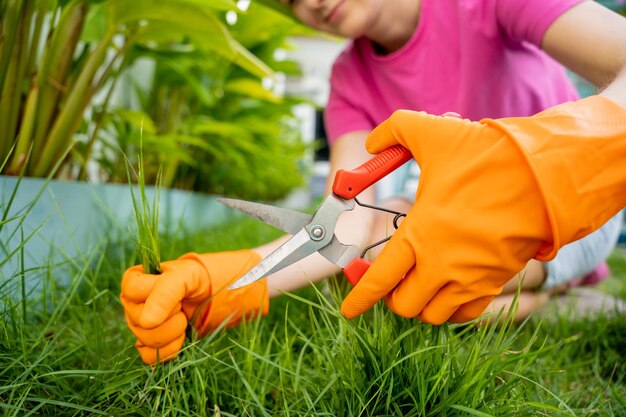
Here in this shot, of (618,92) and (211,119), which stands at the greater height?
(618,92)

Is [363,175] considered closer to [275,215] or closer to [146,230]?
[275,215]

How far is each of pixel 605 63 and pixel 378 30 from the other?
16.9 inches

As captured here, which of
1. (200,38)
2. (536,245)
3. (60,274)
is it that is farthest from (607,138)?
(60,274)

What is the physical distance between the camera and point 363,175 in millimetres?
526

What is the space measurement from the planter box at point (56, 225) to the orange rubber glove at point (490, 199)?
0.33 metres

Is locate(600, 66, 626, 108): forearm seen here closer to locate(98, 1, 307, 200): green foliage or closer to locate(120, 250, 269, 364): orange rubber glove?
locate(120, 250, 269, 364): orange rubber glove

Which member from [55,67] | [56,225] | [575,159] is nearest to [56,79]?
[55,67]

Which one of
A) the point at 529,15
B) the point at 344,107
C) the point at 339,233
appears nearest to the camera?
the point at 529,15

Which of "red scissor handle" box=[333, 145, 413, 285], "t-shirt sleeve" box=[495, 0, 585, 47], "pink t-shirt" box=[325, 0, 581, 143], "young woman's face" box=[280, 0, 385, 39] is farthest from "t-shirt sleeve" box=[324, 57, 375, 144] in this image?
"red scissor handle" box=[333, 145, 413, 285]

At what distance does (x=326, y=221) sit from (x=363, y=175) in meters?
0.06

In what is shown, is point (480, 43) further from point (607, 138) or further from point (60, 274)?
point (60, 274)

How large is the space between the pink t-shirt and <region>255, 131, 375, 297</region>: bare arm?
5 centimetres

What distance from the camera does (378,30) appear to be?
98 cm

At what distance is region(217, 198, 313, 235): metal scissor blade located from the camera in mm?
542
